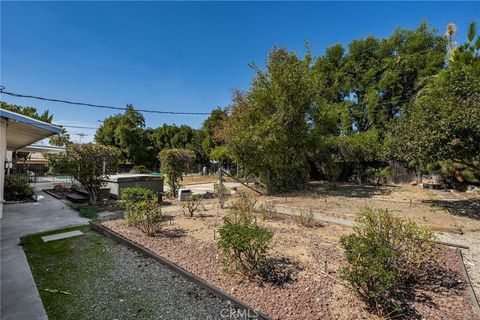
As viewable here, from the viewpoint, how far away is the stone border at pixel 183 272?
247cm

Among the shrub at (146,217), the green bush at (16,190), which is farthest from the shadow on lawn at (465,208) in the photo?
the green bush at (16,190)

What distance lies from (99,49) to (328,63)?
18.4 meters

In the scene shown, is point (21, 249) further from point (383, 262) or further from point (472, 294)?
point (472, 294)

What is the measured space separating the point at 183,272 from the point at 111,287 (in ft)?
3.01

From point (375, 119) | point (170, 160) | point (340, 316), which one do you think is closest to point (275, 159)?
point (170, 160)

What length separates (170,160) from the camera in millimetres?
10664

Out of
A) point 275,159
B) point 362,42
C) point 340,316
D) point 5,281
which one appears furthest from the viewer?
point 362,42

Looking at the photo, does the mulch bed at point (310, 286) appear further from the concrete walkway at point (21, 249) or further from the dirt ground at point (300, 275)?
the concrete walkway at point (21, 249)

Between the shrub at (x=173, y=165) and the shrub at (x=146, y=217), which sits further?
the shrub at (x=173, y=165)

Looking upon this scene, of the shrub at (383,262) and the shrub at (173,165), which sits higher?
the shrub at (173,165)

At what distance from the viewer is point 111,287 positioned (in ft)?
10.3

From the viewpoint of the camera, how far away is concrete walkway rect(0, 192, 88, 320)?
2.73 meters

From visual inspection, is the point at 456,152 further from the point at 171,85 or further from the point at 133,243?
the point at 171,85

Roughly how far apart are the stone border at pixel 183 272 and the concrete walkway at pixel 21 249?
4.56ft
